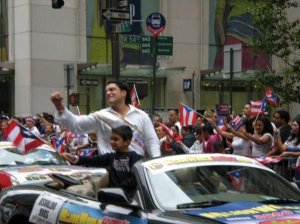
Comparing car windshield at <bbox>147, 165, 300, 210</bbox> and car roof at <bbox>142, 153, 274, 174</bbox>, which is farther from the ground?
car roof at <bbox>142, 153, 274, 174</bbox>

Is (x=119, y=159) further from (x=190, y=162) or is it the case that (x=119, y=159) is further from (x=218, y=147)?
(x=218, y=147)

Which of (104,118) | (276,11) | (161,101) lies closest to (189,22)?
(161,101)

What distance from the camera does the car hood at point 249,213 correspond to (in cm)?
467

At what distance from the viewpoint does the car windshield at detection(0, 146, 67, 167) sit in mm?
11180

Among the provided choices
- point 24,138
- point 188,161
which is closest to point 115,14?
point 24,138

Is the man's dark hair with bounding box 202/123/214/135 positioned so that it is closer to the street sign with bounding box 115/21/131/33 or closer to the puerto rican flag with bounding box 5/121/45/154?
the street sign with bounding box 115/21/131/33

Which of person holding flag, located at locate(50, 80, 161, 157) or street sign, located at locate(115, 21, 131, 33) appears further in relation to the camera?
street sign, located at locate(115, 21, 131, 33)

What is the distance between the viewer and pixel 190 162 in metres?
5.60

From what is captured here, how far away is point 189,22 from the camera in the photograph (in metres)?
37.1

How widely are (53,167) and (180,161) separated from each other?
5.52m

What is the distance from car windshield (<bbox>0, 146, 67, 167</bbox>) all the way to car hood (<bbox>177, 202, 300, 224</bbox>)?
21.6 ft

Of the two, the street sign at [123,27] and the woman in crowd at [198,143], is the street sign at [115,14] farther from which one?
the woman in crowd at [198,143]

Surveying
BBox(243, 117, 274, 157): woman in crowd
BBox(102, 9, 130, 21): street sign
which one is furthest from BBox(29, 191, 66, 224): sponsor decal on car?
BBox(102, 9, 130, 21): street sign

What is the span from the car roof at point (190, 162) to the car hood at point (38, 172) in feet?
13.1
